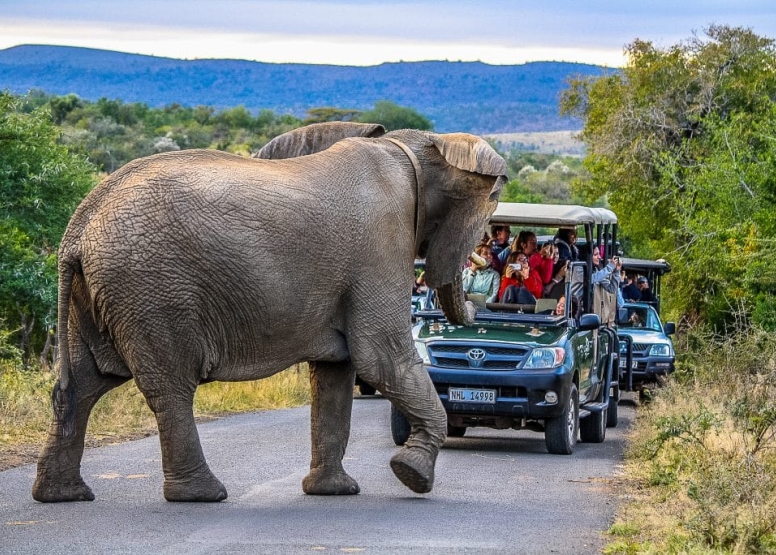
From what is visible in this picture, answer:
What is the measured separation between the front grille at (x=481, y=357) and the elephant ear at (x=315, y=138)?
160 inches

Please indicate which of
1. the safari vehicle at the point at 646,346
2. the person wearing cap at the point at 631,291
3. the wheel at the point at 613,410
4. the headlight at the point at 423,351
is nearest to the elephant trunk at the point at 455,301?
the headlight at the point at 423,351

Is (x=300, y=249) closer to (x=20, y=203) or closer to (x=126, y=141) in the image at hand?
(x=20, y=203)

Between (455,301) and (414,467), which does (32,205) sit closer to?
(455,301)

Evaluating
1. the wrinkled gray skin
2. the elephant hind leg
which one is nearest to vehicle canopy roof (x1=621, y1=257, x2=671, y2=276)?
the wrinkled gray skin

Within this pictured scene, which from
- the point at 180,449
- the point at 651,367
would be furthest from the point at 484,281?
the point at 651,367

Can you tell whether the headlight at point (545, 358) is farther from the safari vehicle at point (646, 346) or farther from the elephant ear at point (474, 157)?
the safari vehicle at point (646, 346)

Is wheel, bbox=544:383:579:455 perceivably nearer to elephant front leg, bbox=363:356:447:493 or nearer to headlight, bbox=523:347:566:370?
headlight, bbox=523:347:566:370

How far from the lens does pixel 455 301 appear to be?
1220 cm

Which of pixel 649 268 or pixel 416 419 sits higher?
pixel 416 419

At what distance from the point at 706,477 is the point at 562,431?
4385 mm

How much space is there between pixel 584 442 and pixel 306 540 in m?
8.62

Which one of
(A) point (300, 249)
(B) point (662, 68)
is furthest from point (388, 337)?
(B) point (662, 68)

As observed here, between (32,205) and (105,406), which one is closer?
(105,406)

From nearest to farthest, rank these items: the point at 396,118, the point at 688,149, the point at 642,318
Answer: the point at 642,318
the point at 688,149
the point at 396,118
